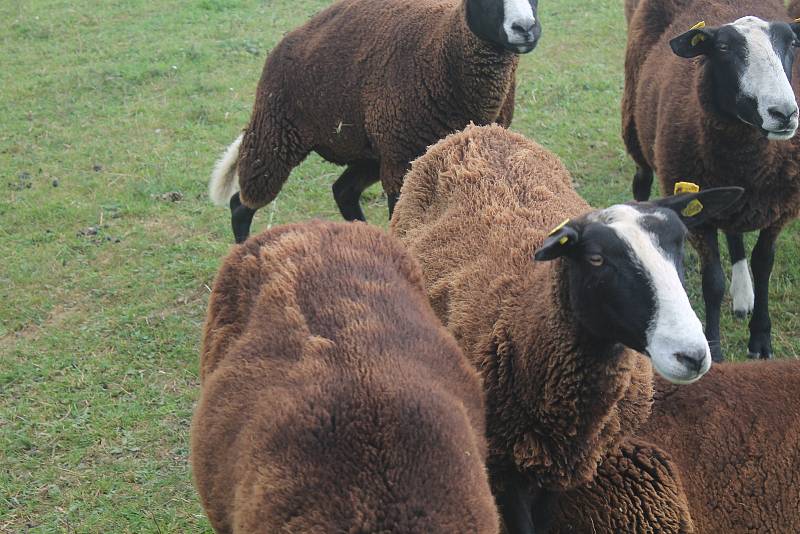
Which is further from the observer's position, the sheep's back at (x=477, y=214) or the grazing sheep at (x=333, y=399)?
the sheep's back at (x=477, y=214)

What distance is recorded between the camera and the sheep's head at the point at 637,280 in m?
3.04

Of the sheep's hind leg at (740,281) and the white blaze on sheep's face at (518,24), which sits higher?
the white blaze on sheep's face at (518,24)

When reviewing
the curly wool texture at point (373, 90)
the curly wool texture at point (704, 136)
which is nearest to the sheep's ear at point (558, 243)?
the curly wool texture at point (704, 136)

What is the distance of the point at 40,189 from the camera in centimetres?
812

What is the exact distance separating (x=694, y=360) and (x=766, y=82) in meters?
2.20

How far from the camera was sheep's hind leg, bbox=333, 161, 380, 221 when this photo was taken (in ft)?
23.0

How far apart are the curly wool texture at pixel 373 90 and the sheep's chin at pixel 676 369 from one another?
3.05 metres

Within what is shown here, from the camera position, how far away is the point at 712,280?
5.28 metres

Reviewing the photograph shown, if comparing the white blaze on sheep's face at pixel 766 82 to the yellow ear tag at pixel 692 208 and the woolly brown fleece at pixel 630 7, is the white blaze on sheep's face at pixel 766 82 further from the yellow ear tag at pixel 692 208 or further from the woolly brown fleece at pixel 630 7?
the woolly brown fleece at pixel 630 7

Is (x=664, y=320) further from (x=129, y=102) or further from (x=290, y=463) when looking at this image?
(x=129, y=102)

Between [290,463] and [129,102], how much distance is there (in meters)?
8.03

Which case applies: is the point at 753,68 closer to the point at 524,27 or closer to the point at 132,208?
the point at 524,27

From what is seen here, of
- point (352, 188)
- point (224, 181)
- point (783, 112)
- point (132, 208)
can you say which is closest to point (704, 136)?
point (783, 112)

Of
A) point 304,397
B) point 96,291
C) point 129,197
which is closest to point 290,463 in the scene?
point 304,397
